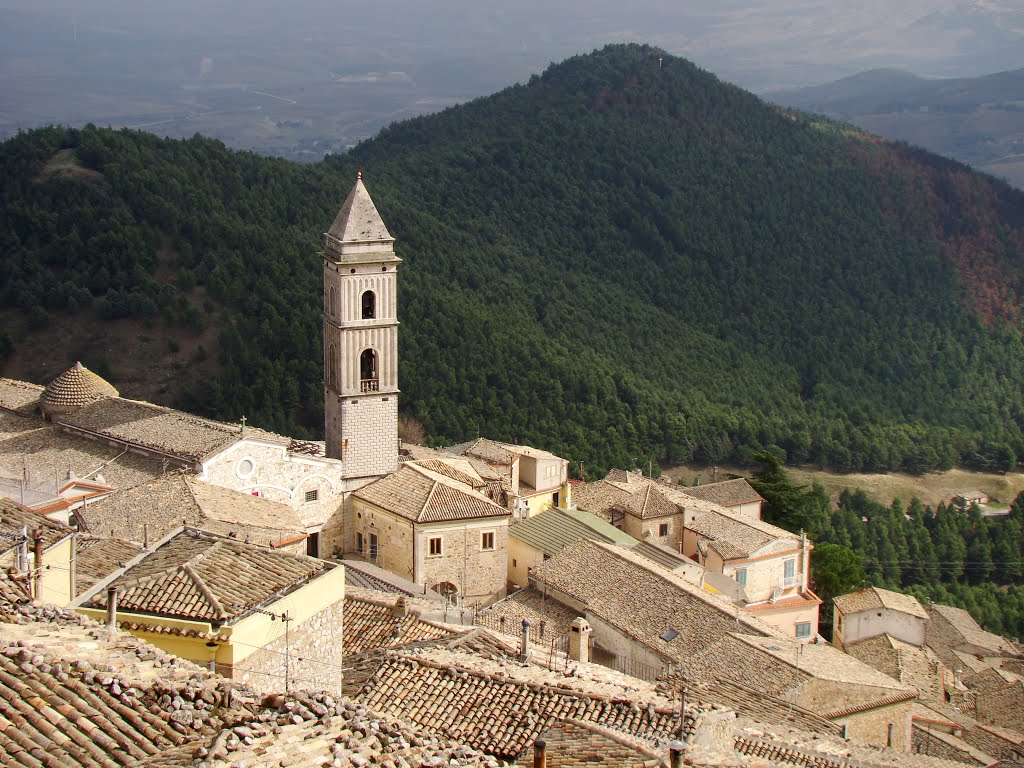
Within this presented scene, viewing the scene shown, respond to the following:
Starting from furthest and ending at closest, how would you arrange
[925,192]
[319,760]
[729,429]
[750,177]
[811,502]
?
[925,192] < [750,177] < [729,429] < [811,502] < [319,760]

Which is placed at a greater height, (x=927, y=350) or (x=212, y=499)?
(x=212, y=499)

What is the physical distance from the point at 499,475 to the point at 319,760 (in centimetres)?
2650

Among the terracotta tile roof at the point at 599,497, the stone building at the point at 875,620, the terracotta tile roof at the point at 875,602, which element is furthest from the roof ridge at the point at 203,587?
the terracotta tile roof at the point at 875,602

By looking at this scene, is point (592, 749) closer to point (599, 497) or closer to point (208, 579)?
point (208, 579)

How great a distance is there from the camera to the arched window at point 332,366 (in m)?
33.2

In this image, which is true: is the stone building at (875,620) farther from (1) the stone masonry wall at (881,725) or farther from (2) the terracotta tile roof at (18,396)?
(2) the terracotta tile roof at (18,396)

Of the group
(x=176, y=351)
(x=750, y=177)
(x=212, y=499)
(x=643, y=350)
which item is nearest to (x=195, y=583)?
(x=212, y=499)

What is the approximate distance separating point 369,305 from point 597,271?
5164 centimetres

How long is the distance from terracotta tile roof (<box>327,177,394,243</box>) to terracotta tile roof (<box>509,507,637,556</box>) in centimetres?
717

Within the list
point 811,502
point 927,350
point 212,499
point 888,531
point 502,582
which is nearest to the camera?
point 212,499

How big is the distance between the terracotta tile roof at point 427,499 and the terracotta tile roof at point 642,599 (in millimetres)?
1795

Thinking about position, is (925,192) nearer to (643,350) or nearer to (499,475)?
(643,350)

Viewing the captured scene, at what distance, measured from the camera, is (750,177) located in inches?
3927

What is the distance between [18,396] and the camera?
3559cm
